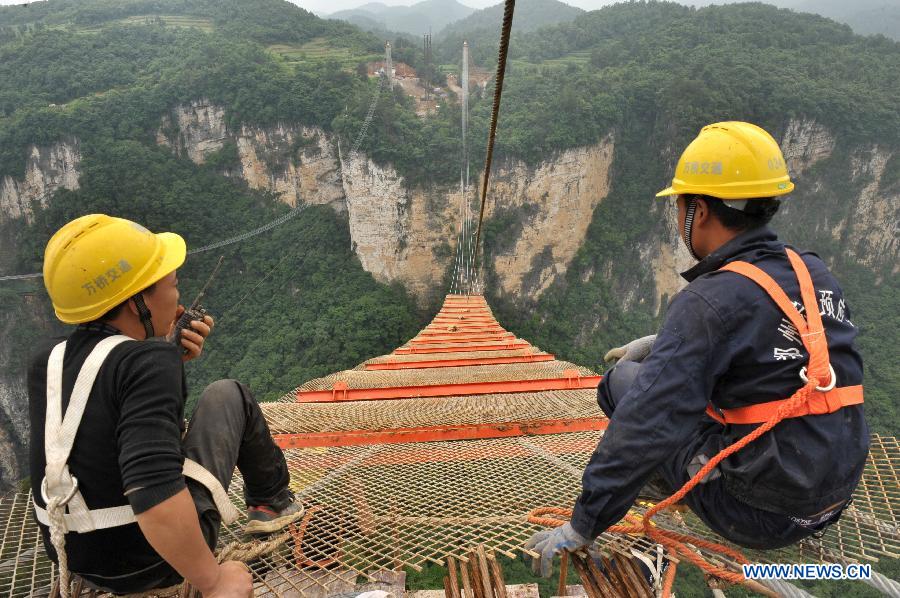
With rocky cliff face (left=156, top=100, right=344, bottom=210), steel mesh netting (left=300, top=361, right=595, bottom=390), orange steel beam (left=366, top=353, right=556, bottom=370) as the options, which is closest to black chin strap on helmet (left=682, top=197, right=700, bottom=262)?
steel mesh netting (left=300, top=361, right=595, bottom=390)

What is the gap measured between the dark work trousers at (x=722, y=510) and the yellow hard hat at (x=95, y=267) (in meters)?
1.73

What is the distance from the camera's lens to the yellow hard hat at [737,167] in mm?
1458

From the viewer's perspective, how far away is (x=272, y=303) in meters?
31.1

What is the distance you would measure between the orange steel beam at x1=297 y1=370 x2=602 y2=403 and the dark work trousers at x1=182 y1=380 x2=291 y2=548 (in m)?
2.90

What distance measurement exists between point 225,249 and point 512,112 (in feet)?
80.4

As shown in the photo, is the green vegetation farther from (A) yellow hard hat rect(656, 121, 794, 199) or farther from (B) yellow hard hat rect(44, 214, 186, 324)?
(A) yellow hard hat rect(656, 121, 794, 199)

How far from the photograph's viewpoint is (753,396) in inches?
52.4

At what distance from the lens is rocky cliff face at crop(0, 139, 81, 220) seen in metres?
28.5

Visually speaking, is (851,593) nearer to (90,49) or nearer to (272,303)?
(272,303)

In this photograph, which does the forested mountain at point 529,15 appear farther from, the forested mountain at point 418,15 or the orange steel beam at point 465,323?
the orange steel beam at point 465,323

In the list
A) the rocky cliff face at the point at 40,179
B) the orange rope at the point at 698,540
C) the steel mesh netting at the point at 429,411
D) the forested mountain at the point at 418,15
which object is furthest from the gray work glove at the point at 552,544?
the forested mountain at the point at 418,15

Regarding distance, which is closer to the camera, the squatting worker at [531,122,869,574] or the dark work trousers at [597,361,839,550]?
the squatting worker at [531,122,869,574]

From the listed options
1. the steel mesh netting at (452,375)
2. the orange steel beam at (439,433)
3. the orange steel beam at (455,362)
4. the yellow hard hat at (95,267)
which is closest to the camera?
the yellow hard hat at (95,267)

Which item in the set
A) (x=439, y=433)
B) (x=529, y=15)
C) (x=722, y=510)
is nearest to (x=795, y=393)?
(x=722, y=510)
